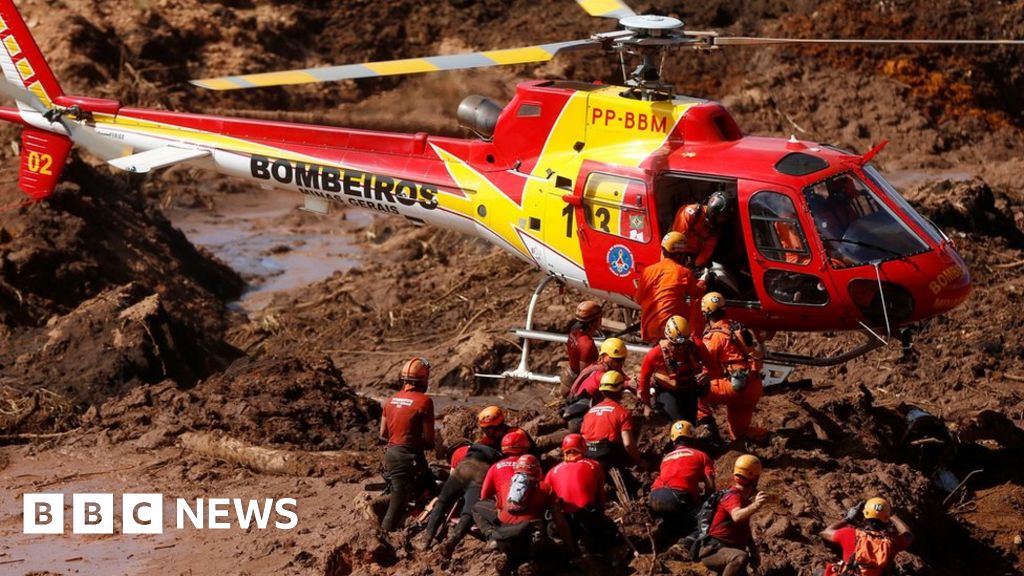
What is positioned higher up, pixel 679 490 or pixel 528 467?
pixel 528 467

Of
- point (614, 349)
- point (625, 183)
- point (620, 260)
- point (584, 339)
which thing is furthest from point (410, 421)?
point (625, 183)

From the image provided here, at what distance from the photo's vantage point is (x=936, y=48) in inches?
1014

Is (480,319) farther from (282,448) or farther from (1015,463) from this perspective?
(1015,463)

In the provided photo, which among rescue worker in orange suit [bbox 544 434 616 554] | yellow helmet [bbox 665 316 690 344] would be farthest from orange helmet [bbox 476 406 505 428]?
yellow helmet [bbox 665 316 690 344]

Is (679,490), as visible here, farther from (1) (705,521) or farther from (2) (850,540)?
(2) (850,540)

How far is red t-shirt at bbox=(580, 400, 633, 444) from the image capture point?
1077cm

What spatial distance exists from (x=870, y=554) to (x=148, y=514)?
6264 mm

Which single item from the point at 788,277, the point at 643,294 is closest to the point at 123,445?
the point at 643,294

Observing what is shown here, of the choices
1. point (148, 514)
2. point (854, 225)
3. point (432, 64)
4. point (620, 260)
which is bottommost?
point (148, 514)

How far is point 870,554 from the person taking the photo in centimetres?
925

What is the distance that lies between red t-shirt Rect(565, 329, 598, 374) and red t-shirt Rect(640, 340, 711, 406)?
43.0 inches

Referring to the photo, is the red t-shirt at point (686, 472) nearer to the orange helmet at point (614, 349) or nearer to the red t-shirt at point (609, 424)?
the red t-shirt at point (609, 424)

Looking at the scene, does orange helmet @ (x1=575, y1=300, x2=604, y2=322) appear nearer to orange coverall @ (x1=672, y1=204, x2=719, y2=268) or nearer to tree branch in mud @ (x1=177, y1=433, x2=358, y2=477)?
orange coverall @ (x1=672, y1=204, x2=719, y2=268)

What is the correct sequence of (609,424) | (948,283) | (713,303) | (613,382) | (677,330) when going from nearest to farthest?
(609,424)
(613,382)
(677,330)
(713,303)
(948,283)
